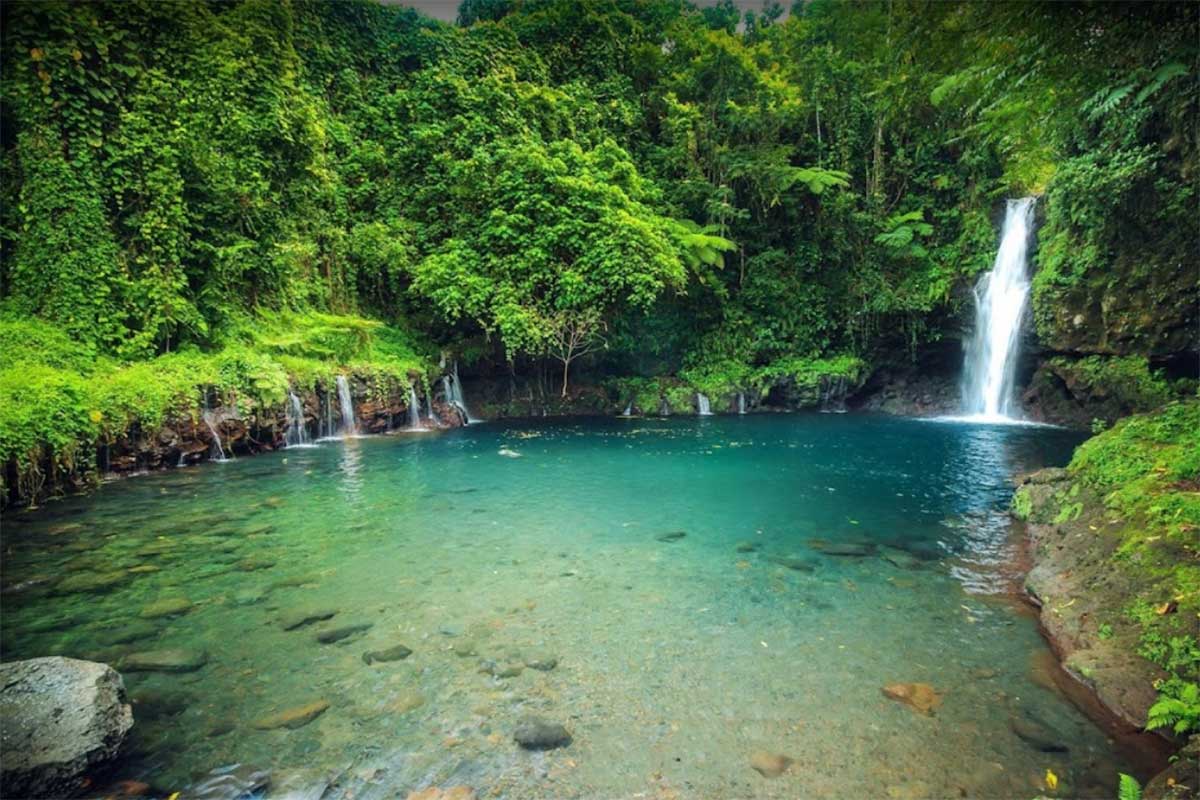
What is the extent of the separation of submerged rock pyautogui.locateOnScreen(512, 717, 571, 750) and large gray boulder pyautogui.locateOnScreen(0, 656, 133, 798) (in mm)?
2222

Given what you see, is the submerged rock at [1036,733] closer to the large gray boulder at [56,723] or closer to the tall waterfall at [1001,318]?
the large gray boulder at [56,723]

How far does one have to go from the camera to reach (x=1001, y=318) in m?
18.7

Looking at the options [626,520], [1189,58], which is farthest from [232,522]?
[1189,58]

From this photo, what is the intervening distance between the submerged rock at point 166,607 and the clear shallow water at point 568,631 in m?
0.10

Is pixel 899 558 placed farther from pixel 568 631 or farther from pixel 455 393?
pixel 455 393

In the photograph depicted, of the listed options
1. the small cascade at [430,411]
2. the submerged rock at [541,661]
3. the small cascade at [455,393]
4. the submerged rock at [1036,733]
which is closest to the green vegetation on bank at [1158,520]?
the submerged rock at [1036,733]

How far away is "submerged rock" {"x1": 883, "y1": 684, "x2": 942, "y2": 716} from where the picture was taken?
3.79 m

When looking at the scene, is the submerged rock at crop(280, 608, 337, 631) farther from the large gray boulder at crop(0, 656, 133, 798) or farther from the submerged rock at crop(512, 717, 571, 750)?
the submerged rock at crop(512, 717, 571, 750)

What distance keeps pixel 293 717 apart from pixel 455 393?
15.7 metres

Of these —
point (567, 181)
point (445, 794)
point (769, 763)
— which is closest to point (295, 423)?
point (567, 181)

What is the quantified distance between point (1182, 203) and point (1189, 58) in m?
7.99

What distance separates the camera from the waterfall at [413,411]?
16766 mm

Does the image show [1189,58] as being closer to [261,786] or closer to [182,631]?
[261,786]

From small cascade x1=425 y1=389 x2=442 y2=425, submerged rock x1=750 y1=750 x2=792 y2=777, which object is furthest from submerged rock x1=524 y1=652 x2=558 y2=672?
small cascade x1=425 y1=389 x2=442 y2=425
